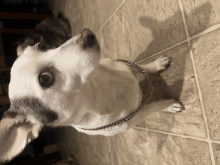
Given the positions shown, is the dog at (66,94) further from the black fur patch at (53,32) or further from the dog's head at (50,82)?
the black fur patch at (53,32)

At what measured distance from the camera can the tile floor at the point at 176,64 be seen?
1069 mm

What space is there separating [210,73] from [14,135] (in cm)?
137

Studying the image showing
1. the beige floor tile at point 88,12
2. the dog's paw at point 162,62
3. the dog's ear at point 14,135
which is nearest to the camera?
the dog's ear at point 14,135

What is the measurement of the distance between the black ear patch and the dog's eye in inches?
4.9

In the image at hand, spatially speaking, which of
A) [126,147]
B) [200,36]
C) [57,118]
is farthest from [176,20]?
[126,147]

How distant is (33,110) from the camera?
104 centimetres

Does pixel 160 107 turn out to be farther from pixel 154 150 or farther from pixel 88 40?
pixel 88 40

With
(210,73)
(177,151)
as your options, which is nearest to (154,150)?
(177,151)

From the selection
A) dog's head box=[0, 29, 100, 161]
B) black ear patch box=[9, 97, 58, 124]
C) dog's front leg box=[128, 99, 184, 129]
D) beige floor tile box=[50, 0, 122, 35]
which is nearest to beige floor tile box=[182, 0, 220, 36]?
dog's front leg box=[128, 99, 184, 129]

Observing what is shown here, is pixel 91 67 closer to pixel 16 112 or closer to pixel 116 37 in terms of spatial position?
pixel 16 112

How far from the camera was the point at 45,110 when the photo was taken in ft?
3.29

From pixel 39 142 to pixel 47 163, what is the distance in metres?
0.70

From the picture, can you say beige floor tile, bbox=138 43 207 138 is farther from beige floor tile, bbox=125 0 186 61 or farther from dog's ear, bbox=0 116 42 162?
dog's ear, bbox=0 116 42 162

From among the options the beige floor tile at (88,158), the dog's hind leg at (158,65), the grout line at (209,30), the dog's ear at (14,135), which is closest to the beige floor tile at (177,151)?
the dog's hind leg at (158,65)
